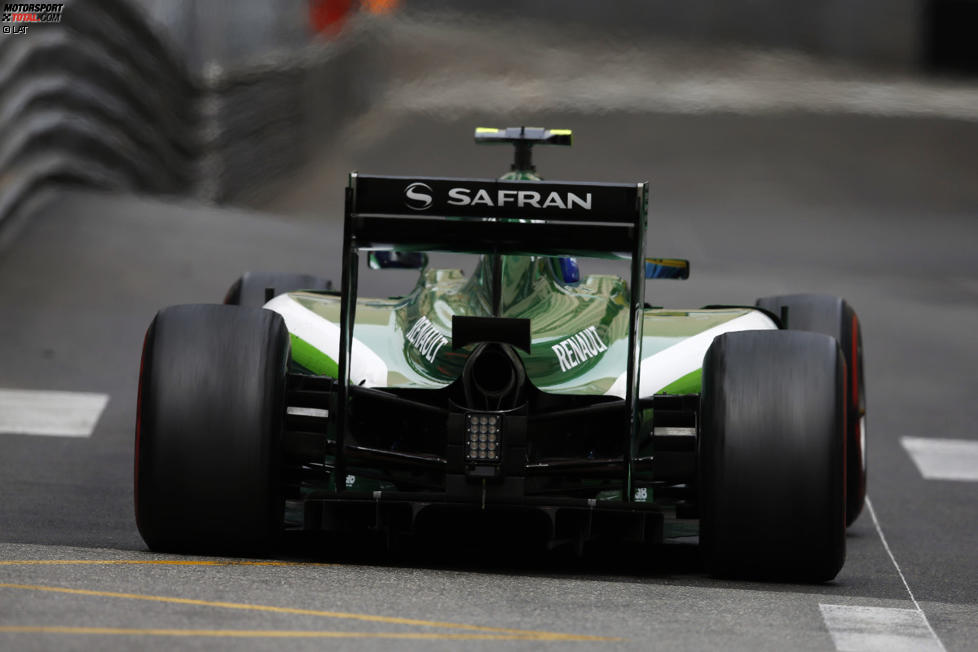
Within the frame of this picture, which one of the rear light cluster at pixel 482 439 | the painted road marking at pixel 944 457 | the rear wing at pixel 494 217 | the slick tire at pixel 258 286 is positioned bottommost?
the painted road marking at pixel 944 457

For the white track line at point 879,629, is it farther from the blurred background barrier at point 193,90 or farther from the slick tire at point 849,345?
the blurred background barrier at point 193,90

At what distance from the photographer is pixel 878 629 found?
18.3ft

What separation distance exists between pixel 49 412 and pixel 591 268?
8.43 meters

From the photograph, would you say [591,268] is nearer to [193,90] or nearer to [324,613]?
[193,90]

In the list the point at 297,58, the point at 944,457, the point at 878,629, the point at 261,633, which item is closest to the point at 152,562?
the point at 261,633

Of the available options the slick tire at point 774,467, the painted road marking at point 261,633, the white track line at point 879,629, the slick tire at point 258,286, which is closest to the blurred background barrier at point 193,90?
the slick tire at point 258,286

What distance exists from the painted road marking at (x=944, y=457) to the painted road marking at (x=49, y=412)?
494 centimetres

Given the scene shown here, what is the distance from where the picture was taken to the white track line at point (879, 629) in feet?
17.4

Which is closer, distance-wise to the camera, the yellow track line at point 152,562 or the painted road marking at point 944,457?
the yellow track line at point 152,562

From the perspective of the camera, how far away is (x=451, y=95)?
24234mm

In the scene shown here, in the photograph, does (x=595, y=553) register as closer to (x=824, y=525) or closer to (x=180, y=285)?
(x=824, y=525)

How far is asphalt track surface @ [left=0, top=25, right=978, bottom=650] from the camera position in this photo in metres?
5.23

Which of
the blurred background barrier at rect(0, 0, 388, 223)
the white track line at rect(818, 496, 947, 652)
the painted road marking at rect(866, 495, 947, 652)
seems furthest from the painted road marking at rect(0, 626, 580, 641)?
the blurred background barrier at rect(0, 0, 388, 223)

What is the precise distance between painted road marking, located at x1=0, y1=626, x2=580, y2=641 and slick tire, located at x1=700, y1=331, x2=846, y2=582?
1.30 meters
